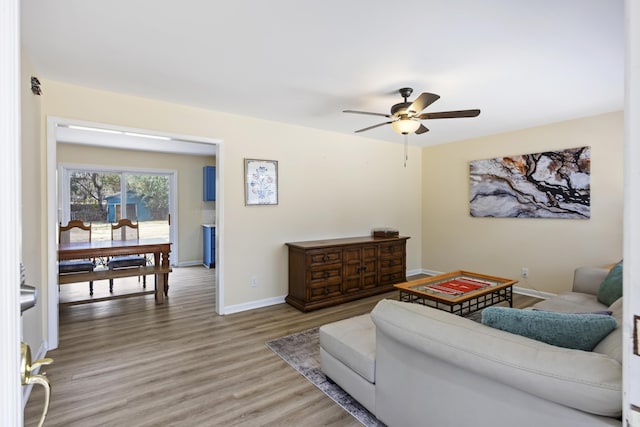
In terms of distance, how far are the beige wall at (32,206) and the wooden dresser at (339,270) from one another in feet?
8.13

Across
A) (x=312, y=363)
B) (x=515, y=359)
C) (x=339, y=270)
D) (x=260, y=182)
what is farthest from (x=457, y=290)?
(x=260, y=182)

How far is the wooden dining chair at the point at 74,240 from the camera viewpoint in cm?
394

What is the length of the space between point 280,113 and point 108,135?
3.21 metres

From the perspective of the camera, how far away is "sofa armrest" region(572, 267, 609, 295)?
10.4 ft

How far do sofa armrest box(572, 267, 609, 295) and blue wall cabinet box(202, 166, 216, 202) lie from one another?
6.24 m

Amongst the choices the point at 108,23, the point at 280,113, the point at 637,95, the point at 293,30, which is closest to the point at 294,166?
the point at 280,113

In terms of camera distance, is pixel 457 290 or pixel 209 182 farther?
pixel 209 182

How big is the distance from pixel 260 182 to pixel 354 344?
2.53 m

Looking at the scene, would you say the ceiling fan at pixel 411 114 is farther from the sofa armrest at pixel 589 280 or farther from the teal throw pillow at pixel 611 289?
the sofa armrest at pixel 589 280

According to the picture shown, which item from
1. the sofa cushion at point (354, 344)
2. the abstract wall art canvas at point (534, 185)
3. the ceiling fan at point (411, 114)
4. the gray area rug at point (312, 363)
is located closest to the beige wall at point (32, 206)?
the gray area rug at point (312, 363)

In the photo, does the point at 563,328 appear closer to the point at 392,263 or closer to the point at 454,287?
the point at 454,287

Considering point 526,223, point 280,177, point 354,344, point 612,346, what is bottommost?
point 354,344

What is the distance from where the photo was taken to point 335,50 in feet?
7.61

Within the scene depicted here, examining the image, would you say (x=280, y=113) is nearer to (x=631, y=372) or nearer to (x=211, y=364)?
(x=211, y=364)
